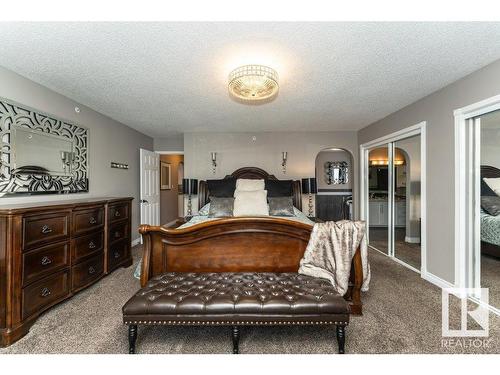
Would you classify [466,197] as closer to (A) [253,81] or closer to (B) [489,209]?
(B) [489,209]

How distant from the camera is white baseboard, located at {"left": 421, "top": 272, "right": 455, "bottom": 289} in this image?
2640mm

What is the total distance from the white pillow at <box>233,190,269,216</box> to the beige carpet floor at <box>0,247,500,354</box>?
1.67 meters

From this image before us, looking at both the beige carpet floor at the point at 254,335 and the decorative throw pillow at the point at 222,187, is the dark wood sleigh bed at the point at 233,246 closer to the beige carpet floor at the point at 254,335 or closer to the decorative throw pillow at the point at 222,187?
the beige carpet floor at the point at 254,335

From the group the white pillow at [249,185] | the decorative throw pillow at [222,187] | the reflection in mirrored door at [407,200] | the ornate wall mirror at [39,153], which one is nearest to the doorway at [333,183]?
the reflection in mirrored door at [407,200]

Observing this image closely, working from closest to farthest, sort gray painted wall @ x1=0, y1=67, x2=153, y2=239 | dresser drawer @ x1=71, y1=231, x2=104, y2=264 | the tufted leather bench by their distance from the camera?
1. the tufted leather bench
2. gray painted wall @ x1=0, y1=67, x2=153, y2=239
3. dresser drawer @ x1=71, y1=231, x2=104, y2=264

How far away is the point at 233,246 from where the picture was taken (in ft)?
7.12

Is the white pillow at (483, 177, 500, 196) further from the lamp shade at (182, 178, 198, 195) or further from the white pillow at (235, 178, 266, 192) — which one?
the lamp shade at (182, 178, 198, 195)

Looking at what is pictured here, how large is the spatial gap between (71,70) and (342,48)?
2.47m

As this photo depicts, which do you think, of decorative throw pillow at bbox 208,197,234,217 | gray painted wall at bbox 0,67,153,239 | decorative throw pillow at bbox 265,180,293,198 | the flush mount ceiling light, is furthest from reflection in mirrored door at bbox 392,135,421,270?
gray painted wall at bbox 0,67,153,239
